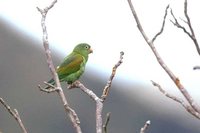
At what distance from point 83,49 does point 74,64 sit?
27.3 inches

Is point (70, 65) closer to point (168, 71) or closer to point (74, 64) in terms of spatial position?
point (74, 64)

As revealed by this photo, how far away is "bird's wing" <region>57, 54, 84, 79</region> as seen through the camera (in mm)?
9462

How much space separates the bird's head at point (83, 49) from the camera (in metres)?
10.2

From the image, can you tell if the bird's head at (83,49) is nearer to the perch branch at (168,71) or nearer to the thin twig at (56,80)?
the thin twig at (56,80)

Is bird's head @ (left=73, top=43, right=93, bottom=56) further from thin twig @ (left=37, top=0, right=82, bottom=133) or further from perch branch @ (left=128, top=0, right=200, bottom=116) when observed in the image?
perch branch @ (left=128, top=0, right=200, bottom=116)

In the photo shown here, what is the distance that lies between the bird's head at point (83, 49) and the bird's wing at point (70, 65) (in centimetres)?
17

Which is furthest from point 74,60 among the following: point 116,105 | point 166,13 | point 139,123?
point 116,105

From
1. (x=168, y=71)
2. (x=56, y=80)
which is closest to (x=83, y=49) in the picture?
(x=56, y=80)

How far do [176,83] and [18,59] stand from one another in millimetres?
59150

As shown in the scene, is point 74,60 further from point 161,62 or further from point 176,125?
point 176,125

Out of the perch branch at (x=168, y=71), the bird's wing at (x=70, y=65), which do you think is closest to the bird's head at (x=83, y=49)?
the bird's wing at (x=70, y=65)

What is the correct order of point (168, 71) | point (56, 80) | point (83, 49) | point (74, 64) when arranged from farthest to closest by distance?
point (83, 49)
point (74, 64)
point (56, 80)
point (168, 71)

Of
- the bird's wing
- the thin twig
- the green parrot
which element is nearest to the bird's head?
the green parrot

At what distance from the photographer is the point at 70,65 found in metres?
9.65
